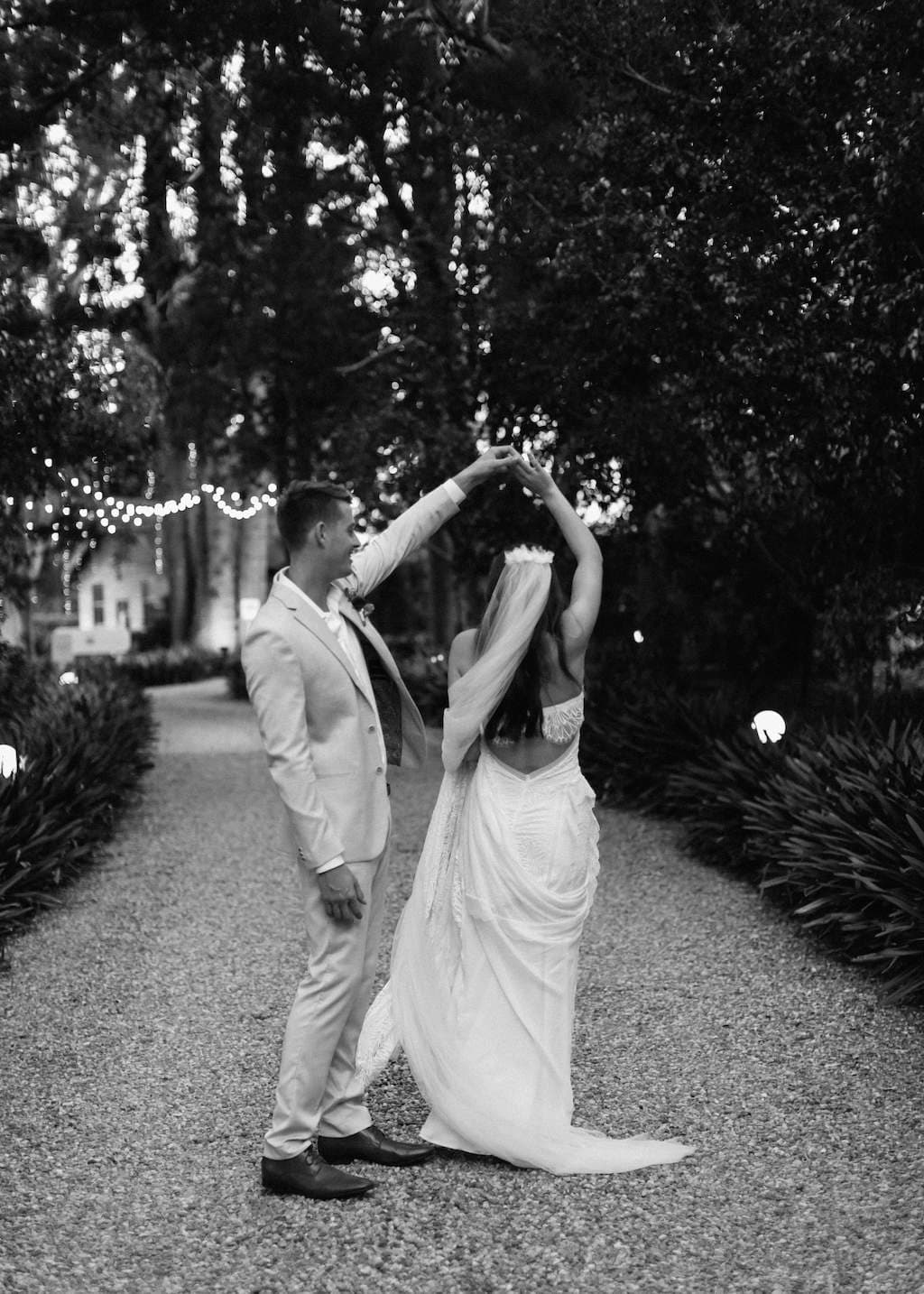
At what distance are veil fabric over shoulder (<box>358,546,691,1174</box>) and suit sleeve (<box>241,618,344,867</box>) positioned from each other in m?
0.68

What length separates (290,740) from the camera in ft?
12.2

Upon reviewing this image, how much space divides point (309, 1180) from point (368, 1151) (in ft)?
0.84

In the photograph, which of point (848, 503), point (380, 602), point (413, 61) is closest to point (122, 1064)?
point (848, 503)

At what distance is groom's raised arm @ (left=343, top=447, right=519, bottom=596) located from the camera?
428 centimetres

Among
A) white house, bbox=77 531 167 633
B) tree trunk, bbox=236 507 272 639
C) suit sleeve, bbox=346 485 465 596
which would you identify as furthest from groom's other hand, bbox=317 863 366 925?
white house, bbox=77 531 167 633

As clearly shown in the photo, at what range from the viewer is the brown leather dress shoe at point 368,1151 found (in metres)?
4.03

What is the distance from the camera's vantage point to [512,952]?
425 centimetres

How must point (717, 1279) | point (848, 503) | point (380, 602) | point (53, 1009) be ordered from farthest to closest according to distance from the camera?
point (380, 602) < point (848, 503) < point (53, 1009) < point (717, 1279)

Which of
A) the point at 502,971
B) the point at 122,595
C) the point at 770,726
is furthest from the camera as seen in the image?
the point at 122,595

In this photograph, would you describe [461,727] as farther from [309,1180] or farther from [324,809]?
[309,1180]

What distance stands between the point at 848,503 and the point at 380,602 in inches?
920

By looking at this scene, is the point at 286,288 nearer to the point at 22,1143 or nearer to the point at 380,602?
the point at 380,602

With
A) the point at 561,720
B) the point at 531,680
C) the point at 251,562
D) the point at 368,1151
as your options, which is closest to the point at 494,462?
the point at 531,680

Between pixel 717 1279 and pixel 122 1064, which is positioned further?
pixel 122 1064
